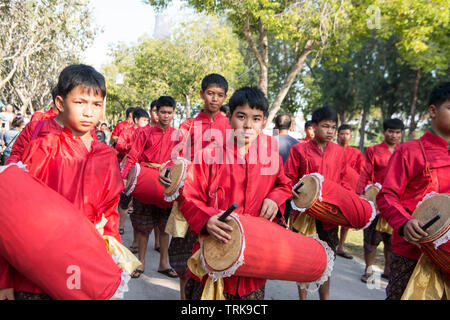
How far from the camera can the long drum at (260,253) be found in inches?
Result: 79.0

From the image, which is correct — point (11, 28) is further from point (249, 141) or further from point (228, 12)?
point (249, 141)

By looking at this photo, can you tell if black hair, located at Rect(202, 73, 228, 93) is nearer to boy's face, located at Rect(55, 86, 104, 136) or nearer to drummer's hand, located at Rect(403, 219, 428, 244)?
boy's face, located at Rect(55, 86, 104, 136)

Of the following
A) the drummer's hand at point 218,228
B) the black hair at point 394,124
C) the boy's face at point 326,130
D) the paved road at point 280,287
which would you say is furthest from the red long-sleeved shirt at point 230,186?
the black hair at point 394,124

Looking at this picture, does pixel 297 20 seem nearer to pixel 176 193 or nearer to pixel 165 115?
pixel 165 115

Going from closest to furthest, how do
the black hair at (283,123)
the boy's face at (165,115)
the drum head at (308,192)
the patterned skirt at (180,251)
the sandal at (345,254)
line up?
1. the drum head at (308,192)
2. the patterned skirt at (180,251)
3. the boy's face at (165,115)
4. the black hair at (283,123)
5. the sandal at (345,254)

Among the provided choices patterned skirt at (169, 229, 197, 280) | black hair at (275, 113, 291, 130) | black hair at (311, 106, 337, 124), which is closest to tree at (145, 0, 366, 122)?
black hair at (275, 113, 291, 130)

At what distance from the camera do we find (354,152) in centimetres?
599

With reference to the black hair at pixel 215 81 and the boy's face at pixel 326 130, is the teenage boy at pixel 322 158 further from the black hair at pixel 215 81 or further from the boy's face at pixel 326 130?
the black hair at pixel 215 81

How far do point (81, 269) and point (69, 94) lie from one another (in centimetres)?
106

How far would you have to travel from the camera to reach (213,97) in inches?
166

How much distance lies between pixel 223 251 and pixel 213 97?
2.51 metres

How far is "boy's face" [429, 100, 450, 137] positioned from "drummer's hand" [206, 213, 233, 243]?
1702 mm

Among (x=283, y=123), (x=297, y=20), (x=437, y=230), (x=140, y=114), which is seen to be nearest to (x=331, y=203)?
(x=437, y=230)
